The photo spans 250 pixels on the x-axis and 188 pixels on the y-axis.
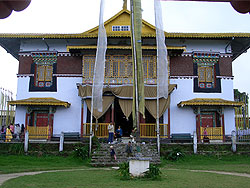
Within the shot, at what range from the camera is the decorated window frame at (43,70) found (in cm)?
2034

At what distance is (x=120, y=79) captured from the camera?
19.3 meters

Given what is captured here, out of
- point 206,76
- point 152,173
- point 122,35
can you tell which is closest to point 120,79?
point 122,35

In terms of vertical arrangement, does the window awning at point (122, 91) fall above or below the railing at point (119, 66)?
below

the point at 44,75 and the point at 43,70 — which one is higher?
the point at 43,70

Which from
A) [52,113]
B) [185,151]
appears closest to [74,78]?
[52,113]

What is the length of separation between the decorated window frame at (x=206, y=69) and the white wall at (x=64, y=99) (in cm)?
829

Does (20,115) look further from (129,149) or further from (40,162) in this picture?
(129,149)

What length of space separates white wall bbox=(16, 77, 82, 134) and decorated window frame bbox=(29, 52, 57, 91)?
0.43 metres

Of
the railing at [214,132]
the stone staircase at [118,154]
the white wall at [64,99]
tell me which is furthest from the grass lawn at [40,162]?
the railing at [214,132]

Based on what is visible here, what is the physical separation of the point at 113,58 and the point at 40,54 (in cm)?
534

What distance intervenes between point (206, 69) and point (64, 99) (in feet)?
33.5

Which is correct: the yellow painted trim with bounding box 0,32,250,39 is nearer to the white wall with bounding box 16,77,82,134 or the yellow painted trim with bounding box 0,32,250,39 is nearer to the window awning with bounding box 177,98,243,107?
the white wall with bounding box 16,77,82,134

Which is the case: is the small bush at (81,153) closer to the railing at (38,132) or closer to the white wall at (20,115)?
the railing at (38,132)

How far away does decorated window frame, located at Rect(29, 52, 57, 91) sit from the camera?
20344mm
